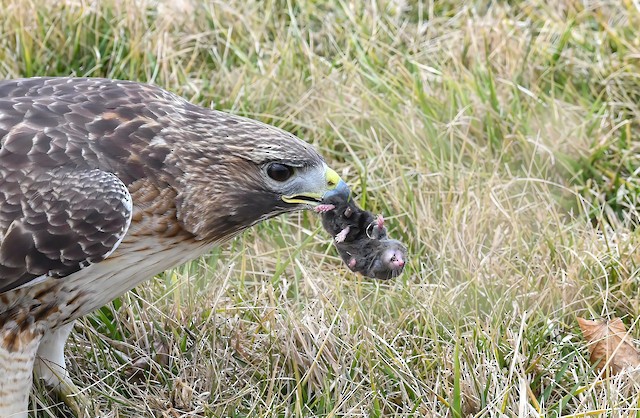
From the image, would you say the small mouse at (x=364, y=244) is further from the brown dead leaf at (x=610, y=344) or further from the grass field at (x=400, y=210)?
the brown dead leaf at (x=610, y=344)

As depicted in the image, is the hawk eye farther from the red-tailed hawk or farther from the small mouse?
the small mouse

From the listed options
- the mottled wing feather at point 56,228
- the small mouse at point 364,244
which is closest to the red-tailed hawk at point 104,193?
the mottled wing feather at point 56,228

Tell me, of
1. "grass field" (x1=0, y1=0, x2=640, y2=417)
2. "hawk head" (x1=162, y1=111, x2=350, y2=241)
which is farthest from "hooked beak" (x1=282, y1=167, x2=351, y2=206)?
"grass field" (x1=0, y1=0, x2=640, y2=417)

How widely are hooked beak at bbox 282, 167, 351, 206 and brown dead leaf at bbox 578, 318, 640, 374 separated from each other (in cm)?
120

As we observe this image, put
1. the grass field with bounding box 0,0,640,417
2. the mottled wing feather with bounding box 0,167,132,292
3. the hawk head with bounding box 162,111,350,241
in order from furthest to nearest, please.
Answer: the grass field with bounding box 0,0,640,417
the hawk head with bounding box 162,111,350,241
the mottled wing feather with bounding box 0,167,132,292

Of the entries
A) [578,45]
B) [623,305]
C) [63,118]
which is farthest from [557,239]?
[63,118]

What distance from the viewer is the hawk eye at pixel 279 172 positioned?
4430mm

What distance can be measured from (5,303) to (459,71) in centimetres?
300

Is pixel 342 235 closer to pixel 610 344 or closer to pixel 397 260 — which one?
pixel 397 260

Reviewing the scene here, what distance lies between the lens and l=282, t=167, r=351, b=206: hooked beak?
441 cm

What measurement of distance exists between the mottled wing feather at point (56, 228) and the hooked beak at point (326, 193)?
0.65 m

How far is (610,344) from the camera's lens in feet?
15.7

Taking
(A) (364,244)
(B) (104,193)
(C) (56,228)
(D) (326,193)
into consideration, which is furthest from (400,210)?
(C) (56,228)

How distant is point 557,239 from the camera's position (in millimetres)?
5297
